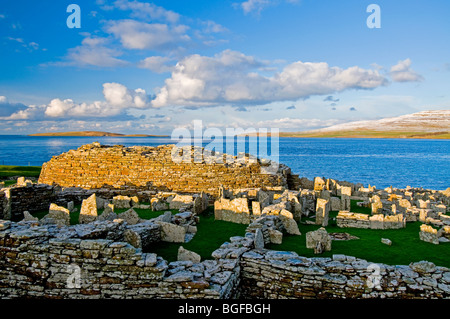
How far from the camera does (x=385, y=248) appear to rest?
29.9 feet

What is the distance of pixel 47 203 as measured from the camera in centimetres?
1502

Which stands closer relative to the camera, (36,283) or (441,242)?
(36,283)

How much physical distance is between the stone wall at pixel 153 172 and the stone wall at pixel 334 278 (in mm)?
12785

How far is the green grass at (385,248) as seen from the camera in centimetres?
833

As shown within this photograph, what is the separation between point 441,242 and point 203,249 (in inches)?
293

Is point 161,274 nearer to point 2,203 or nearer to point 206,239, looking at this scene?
point 206,239

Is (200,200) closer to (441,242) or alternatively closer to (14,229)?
(14,229)

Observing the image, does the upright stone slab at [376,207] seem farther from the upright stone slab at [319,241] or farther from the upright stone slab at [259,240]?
the upright stone slab at [259,240]

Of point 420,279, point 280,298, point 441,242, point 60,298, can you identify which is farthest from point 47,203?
point 441,242

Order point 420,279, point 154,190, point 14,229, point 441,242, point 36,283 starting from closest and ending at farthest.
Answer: point 420,279 < point 36,283 < point 14,229 < point 441,242 < point 154,190

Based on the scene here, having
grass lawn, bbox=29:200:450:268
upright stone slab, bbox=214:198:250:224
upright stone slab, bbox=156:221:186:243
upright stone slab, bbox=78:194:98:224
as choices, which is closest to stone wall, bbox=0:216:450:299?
grass lawn, bbox=29:200:450:268

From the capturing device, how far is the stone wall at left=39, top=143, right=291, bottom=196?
67.5 feet

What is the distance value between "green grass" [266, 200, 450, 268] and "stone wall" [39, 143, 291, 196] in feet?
31.9

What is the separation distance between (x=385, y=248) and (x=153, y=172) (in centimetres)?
1509
